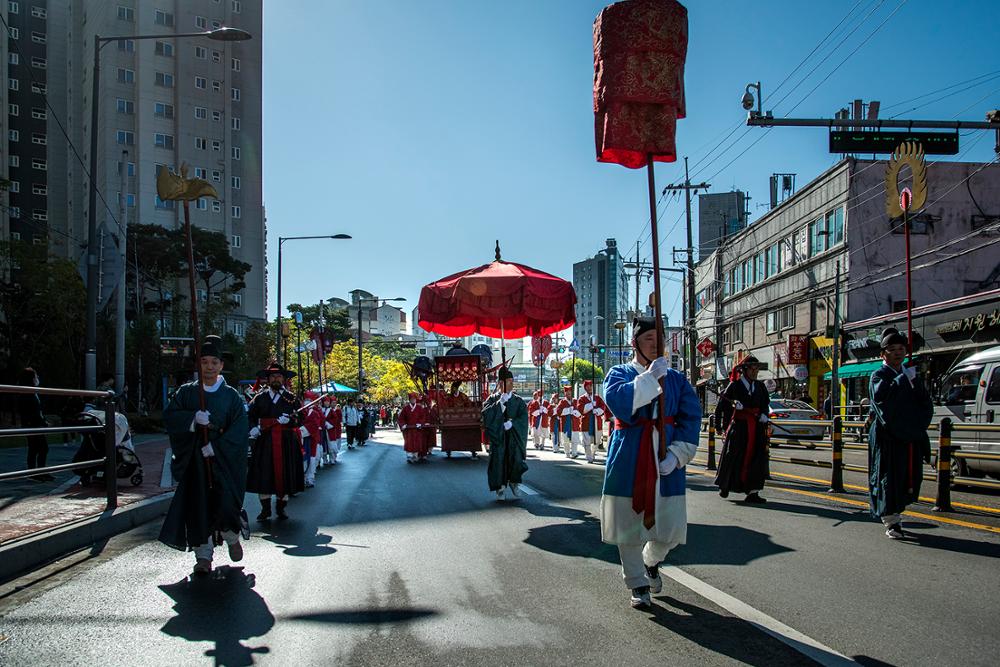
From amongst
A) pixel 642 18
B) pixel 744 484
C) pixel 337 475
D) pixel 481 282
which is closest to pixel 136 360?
pixel 337 475

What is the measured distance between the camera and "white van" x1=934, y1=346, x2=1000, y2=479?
11.4 metres

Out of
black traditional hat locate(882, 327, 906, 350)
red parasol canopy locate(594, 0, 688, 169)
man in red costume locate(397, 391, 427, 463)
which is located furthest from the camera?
man in red costume locate(397, 391, 427, 463)

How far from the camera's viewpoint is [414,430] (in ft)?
64.6

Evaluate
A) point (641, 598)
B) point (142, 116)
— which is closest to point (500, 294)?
point (641, 598)

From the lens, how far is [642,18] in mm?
5633

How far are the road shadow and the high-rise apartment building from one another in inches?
2325

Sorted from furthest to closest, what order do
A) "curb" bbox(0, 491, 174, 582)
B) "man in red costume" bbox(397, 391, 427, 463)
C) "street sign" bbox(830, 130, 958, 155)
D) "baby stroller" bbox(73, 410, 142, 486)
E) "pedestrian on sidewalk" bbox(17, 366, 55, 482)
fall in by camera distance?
"man in red costume" bbox(397, 391, 427, 463) < "street sign" bbox(830, 130, 958, 155) < "pedestrian on sidewalk" bbox(17, 366, 55, 482) < "baby stroller" bbox(73, 410, 142, 486) < "curb" bbox(0, 491, 174, 582)

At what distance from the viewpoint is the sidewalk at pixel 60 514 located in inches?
265

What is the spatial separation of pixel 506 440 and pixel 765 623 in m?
6.34

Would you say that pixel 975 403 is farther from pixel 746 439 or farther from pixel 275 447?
pixel 275 447

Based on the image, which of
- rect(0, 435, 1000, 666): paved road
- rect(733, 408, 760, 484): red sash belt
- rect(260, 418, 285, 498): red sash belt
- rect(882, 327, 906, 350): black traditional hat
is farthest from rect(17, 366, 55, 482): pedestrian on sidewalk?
rect(882, 327, 906, 350): black traditional hat

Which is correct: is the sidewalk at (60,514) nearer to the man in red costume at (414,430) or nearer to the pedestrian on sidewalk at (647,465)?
the pedestrian on sidewalk at (647,465)

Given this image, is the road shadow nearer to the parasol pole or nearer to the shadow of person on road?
the parasol pole

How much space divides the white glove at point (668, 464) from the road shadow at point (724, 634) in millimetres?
834
